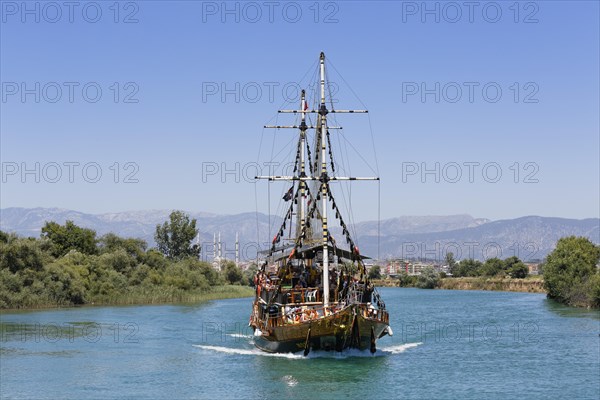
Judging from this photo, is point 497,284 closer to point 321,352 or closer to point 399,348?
point 399,348

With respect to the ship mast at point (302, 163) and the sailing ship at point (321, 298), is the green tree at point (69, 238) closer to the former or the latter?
the ship mast at point (302, 163)

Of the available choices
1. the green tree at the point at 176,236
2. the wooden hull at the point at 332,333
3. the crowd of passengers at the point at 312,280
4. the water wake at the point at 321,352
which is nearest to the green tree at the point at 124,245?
the green tree at the point at 176,236

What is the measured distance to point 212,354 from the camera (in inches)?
2093

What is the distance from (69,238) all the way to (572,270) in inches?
2511

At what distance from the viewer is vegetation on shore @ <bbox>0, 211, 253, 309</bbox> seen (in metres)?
85.4

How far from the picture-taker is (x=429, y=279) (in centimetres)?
17750

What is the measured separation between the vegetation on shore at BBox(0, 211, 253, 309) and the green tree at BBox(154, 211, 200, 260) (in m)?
20.6

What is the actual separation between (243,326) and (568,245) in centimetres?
4652

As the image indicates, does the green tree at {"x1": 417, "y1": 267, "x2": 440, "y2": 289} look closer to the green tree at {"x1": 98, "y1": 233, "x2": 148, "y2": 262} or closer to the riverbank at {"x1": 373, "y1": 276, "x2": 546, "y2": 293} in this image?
the riverbank at {"x1": 373, "y1": 276, "x2": 546, "y2": 293}

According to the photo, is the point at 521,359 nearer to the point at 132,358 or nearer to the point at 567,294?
the point at 132,358

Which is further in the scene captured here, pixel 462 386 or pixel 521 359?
pixel 521 359

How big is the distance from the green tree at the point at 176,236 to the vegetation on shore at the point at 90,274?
67.4 feet

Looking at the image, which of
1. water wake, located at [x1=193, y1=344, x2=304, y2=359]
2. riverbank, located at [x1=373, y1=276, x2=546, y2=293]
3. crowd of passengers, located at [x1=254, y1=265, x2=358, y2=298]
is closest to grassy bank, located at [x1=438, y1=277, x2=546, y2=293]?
riverbank, located at [x1=373, y1=276, x2=546, y2=293]

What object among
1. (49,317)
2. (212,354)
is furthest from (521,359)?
(49,317)
